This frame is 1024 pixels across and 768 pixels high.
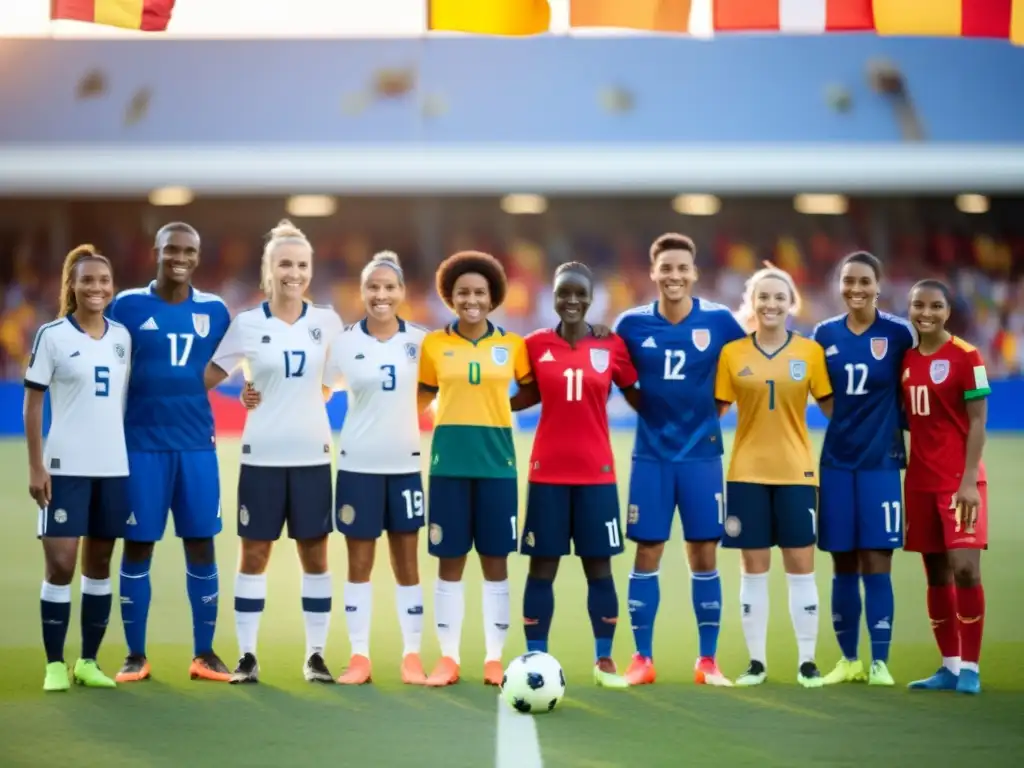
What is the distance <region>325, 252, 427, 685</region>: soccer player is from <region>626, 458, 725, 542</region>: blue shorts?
3.29 feet

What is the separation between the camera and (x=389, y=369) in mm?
6660

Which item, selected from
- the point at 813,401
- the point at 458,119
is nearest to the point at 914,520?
the point at 813,401

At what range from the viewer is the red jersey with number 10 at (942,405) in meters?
6.55

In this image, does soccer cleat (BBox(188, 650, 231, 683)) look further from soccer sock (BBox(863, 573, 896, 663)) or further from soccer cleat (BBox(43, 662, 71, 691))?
soccer sock (BBox(863, 573, 896, 663))

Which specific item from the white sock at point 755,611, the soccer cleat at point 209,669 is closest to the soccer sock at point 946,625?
the white sock at point 755,611

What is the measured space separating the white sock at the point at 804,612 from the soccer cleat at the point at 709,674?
373 millimetres

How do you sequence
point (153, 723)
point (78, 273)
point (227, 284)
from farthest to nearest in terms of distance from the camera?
point (227, 284)
point (78, 273)
point (153, 723)

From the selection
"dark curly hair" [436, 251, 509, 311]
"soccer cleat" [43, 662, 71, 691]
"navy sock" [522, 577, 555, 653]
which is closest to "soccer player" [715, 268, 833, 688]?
"navy sock" [522, 577, 555, 653]

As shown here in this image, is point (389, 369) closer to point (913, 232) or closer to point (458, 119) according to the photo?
point (458, 119)

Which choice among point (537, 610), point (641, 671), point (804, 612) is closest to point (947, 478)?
point (804, 612)

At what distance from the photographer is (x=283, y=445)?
6.58 m

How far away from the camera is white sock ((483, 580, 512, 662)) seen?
21.8 ft

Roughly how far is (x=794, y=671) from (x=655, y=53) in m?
20.2

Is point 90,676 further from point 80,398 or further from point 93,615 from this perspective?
point 80,398
